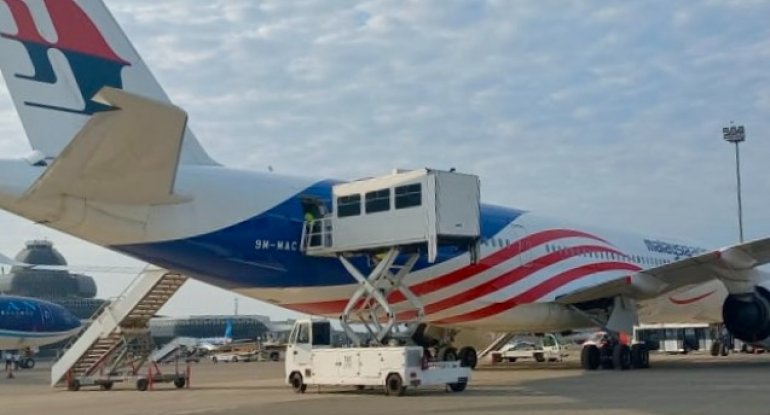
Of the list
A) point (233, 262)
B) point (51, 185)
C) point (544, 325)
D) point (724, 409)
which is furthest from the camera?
point (544, 325)

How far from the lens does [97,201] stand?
16281 millimetres

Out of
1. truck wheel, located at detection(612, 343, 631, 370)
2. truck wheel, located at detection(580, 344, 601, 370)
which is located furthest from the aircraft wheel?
truck wheel, located at detection(612, 343, 631, 370)

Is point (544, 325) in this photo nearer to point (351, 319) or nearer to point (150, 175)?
point (351, 319)

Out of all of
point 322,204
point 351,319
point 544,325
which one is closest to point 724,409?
point 351,319

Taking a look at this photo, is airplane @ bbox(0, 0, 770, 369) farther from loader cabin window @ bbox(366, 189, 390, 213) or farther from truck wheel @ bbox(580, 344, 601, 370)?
loader cabin window @ bbox(366, 189, 390, 213)

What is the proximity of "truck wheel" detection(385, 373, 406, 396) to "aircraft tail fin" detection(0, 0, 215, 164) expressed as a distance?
7.24 meters

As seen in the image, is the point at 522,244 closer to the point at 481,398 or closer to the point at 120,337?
the point at 481,398

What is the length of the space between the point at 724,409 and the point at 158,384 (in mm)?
14768

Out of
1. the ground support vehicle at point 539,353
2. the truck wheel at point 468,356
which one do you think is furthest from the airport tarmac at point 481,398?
the ground support vehicle at point 539,353

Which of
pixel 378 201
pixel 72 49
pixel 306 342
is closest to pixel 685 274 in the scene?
pixel 378 201

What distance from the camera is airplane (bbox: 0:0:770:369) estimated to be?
1511 centimetres

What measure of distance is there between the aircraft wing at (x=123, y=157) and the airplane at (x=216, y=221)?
0.10 ft

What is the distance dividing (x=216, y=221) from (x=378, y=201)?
3.23m

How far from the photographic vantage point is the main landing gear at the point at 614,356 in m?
24.2
